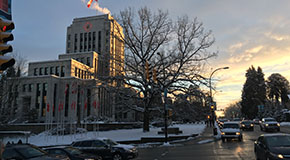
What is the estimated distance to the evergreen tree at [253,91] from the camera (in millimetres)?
82562

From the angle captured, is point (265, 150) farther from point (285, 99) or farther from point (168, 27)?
point (285, 99)

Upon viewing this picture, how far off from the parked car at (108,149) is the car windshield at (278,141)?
7.12 meters

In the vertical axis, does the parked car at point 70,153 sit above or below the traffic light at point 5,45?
below

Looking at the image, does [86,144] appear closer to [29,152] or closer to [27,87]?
[29,152]

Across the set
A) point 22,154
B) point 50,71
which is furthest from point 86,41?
point 22,154

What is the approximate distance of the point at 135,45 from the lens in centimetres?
2958

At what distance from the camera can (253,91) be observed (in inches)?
3300

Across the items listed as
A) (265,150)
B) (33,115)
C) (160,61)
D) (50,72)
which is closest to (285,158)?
(265,150)

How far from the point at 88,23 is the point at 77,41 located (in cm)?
935

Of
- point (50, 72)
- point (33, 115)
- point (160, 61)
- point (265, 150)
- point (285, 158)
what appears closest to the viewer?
point (285, 158)

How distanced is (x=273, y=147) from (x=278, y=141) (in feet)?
2.32

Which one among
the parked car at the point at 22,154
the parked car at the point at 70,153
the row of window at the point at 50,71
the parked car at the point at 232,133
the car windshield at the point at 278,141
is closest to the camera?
the parked car at the point at 22,154

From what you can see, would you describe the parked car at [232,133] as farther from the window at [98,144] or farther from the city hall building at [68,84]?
the city hall building at [68,84]

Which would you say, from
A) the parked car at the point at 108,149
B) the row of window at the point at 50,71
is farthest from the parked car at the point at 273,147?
the row of window at the point at 50,71
